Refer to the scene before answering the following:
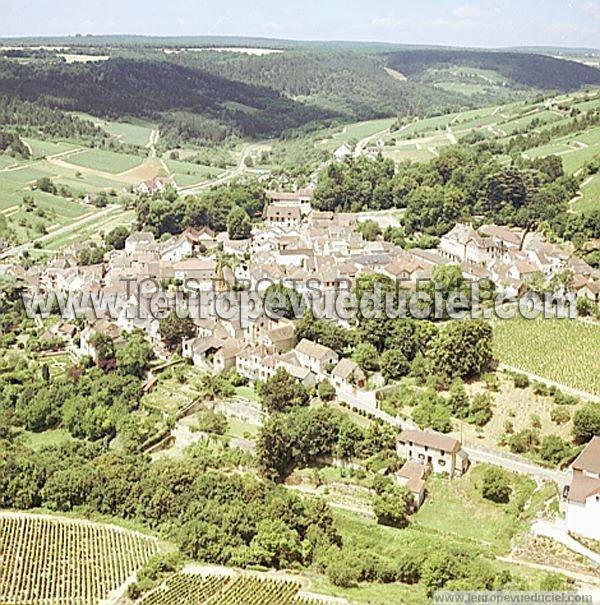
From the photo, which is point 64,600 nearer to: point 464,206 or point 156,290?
point 156,290

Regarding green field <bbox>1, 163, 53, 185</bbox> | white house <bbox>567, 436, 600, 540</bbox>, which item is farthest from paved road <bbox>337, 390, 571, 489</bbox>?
green field <bbox>1, 163, 53, 185</bbox>

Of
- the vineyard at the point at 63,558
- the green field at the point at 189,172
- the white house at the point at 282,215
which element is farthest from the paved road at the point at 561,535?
the green field at the point at 189,172

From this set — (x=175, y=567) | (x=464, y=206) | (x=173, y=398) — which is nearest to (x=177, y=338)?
(x=173, y=398)

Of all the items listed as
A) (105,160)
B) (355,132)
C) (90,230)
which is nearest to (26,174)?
(105,160)

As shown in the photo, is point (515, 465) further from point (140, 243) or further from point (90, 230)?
point (90, 230)

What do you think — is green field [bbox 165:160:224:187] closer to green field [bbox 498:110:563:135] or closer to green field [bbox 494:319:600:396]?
green field [bbox 498:110:563:135]
